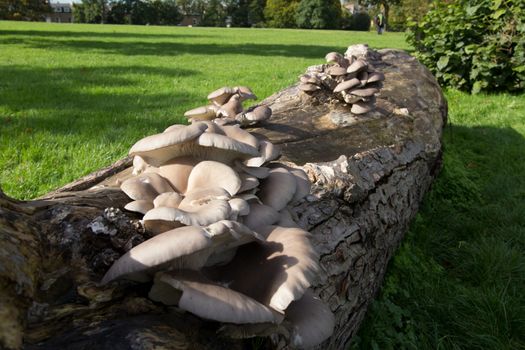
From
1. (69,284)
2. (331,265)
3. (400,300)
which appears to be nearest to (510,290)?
(400,300)

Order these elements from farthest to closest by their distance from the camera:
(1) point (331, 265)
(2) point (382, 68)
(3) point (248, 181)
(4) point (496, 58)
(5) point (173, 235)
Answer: (4) point (496, 58)
(2) point (382, 68)
(1) point (331, 265)
(3) point (248, 181)
(5) point (173, 235)

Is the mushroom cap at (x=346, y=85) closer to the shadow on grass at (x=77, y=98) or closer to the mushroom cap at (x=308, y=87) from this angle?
the mushroom cap at (x=308, y=87)

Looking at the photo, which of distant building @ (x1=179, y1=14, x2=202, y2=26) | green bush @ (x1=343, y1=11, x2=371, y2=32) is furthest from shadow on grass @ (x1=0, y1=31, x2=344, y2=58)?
distant building @ (x1=179, y1=14, x2=202, y2=26)

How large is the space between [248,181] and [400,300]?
1.88 m

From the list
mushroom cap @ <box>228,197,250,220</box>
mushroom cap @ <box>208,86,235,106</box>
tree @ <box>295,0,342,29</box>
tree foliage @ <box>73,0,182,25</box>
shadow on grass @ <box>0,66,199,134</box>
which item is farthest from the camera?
tree foliage @ <box>73,0,182,25</box>

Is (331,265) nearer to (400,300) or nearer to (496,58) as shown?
(400,300)

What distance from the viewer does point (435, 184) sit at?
4.90m

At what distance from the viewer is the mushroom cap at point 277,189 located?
177cm

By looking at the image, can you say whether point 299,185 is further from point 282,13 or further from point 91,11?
point 91,11

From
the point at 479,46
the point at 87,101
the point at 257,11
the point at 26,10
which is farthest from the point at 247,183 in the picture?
the point at 257,11

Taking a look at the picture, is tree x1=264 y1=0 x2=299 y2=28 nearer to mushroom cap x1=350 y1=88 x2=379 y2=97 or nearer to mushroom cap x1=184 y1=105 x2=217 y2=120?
mushroom cap x1=350 y1=88 x2=379 y2=97

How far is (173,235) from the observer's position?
128cm

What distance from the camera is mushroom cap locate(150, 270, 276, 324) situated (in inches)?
47.0

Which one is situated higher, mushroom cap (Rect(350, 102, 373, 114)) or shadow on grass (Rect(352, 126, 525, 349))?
mushroom cap (Rect(350, 102, 373, 114))
